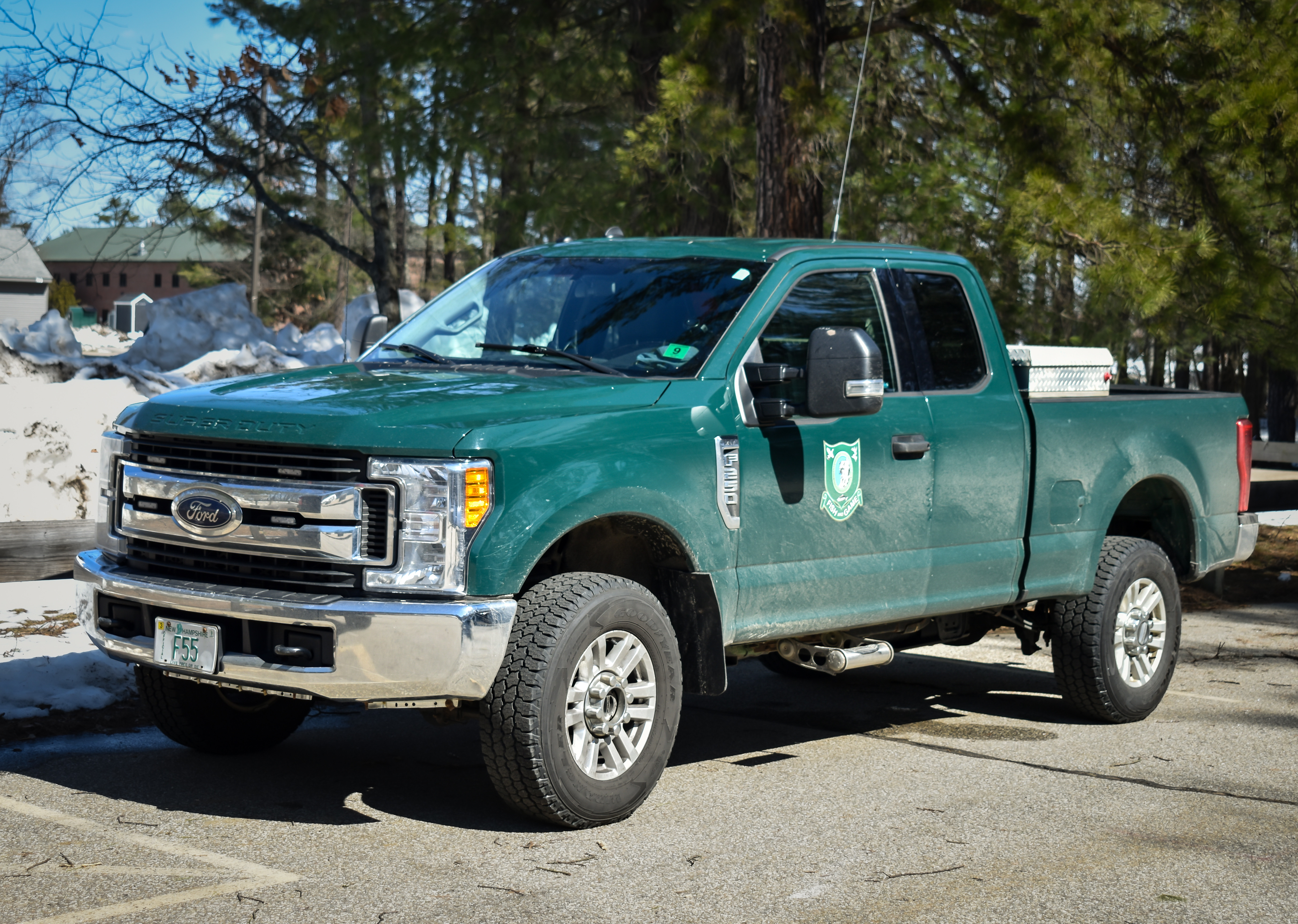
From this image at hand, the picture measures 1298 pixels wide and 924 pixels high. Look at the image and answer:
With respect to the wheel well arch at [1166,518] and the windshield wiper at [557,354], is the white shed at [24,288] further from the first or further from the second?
the windshield wiper at [557,354]

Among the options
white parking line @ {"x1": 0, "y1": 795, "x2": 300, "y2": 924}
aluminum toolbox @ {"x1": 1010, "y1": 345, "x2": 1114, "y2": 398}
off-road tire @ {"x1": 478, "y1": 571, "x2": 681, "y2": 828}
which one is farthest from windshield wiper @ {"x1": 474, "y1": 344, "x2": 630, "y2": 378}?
aluminum toolbox @ {"x1": 1010, "y1": 345, "x2": 1114, "y2": 398}

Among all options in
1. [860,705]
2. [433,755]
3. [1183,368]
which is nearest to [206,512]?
[433,755]

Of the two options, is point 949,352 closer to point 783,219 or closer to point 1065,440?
point 1065,440

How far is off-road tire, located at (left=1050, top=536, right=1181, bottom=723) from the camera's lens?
7.22 meters

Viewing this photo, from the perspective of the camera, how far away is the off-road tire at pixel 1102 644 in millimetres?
7219

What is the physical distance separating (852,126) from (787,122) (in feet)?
18.6

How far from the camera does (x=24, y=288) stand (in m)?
75.9

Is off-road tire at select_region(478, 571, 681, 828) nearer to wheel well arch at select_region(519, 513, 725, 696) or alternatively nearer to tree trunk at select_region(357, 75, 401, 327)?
wheel well arch at select_region(519, 513, 725, 696)

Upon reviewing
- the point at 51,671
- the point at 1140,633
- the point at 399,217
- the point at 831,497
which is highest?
the point at 399,217

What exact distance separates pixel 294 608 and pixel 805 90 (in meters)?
8.73

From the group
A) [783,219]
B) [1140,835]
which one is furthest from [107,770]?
[783,219]

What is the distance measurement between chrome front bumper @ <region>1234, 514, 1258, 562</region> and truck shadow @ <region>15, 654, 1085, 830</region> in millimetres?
1257

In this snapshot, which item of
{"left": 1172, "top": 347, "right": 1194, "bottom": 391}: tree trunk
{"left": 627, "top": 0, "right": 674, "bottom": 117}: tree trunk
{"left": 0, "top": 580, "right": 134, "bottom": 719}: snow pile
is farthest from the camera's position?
{"left": 1172, "top": 347, "right": 1194, "bottom": 391}: tree trunk

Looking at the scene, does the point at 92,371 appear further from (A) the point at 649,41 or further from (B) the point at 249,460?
(B) the point at 249,460
